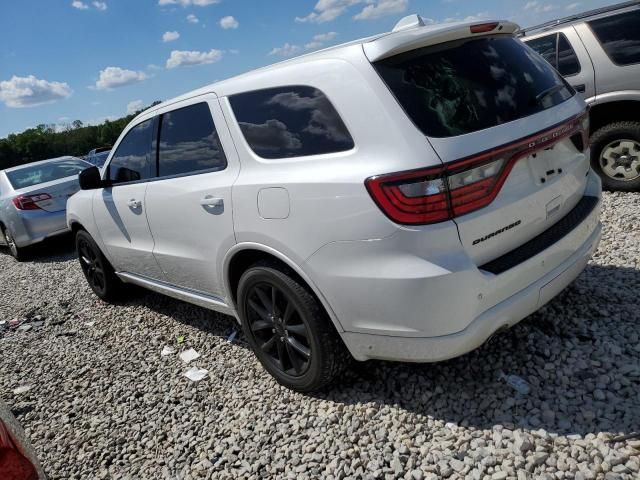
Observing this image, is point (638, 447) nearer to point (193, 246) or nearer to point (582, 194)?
point (582, 194)

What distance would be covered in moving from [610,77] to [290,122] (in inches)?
159

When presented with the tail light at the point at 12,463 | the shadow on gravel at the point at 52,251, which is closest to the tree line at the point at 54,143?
the shadow on gravel at the point at 52,251

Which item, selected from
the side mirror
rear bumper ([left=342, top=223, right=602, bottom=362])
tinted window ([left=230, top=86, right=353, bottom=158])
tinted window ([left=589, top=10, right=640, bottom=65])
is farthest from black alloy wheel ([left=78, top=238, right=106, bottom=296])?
tinted window ([left=589, top=10, right=640, bottom=65])

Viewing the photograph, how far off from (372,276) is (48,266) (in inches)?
271

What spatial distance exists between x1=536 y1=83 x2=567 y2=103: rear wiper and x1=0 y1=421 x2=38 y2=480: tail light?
2.62m

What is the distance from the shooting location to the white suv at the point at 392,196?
209cm

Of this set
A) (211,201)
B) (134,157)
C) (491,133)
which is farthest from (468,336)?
(134,157)


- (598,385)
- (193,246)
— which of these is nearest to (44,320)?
(193,246)

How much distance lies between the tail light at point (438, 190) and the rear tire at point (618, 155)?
363 centimetres

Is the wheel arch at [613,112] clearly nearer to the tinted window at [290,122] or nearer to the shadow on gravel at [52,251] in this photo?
the tinted window at [290,122]

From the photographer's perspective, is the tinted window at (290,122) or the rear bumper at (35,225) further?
the rear bumper at (35,225)

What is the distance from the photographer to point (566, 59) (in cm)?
531

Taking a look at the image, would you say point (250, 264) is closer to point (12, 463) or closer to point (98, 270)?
point (12, 463)

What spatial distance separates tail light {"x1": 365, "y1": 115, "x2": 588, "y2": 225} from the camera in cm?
204
